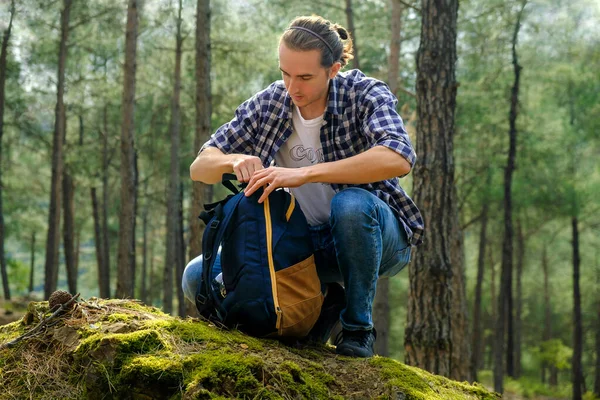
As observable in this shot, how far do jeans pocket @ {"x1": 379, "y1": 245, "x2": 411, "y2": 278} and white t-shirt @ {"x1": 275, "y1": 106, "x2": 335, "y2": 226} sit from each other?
37 cm

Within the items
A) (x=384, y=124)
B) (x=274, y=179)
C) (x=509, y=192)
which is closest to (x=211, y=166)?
(x=274, y=179)

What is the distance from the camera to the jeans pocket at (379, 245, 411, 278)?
3092mm

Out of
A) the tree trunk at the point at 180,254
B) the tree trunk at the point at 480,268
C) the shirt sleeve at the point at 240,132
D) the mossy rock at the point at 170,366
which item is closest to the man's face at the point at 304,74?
the shirt sleeve at the point at 240,132

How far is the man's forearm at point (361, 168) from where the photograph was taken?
2.68 meters

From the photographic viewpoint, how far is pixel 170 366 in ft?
7.41

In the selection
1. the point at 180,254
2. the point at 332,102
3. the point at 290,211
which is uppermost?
the point at 332,102

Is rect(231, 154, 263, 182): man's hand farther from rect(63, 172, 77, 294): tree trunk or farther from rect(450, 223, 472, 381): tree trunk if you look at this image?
rect(63, 172, 77, 294): tree trunk

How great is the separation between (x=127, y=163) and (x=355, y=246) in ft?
29.7

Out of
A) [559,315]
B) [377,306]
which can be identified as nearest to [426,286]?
[377,306]

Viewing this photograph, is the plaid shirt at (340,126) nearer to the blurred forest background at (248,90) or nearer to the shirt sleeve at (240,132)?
the shirt sleeve at (240,132)

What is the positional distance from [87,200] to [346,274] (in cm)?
2234

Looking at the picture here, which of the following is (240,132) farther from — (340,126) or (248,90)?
(248,90)

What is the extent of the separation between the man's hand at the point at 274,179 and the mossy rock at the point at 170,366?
1.98ft

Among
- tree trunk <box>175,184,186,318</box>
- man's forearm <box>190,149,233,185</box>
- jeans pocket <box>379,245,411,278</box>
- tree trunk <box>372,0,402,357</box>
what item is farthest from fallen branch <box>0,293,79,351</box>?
tree trunk <box>175,184,186,318</box>
